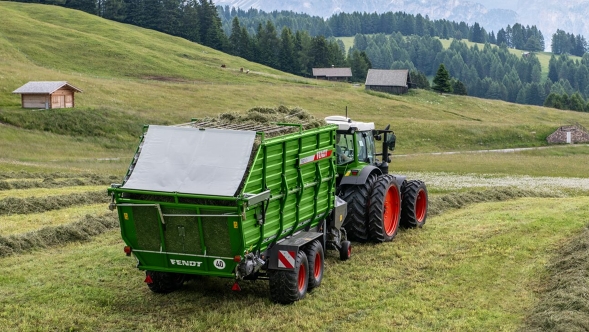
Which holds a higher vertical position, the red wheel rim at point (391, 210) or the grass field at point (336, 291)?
the red wheel rim at point (391, 210)

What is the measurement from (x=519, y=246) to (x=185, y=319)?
9.60m

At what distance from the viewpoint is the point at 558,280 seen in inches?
551

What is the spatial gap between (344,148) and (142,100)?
54744 millimetres

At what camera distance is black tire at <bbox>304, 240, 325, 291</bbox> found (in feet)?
44.7

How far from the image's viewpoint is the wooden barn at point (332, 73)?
454ft

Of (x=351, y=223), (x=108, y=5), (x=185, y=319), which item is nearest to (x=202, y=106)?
(x=351, y=223)

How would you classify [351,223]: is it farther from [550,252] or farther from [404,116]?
[404,116]

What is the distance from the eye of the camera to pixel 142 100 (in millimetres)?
69562

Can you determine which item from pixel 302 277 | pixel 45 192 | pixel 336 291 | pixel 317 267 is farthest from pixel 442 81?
pixel 302 277

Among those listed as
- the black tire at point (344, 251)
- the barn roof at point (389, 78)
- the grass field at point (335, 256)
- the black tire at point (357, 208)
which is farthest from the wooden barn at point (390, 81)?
the black tire at point (344, 251)

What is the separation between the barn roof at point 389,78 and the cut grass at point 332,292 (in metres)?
105

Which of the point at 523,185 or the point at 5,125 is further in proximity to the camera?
the point at 5,125

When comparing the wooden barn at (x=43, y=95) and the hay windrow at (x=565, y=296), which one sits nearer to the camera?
the hay windrow at (x=565, y=296)

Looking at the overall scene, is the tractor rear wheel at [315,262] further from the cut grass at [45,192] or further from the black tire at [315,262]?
the cut grass at [45,192]
